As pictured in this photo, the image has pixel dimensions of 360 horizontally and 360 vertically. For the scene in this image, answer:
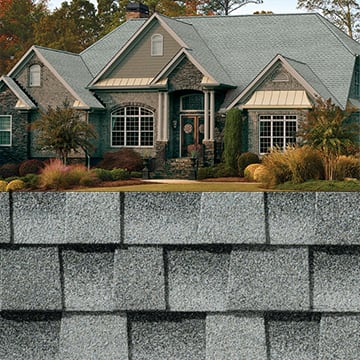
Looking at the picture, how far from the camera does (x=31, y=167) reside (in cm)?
495

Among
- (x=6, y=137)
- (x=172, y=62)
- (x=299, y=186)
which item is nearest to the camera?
(x=299, y=186)

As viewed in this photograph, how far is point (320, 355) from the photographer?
13.5ft

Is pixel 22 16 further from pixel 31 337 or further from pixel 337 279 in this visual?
pixel 337 279

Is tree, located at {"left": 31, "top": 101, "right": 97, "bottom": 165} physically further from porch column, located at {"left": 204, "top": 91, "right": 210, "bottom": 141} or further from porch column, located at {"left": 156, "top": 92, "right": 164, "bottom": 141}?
porch column, located at {"left": 156, "top": 92, "right": 164, "bottom": 141}

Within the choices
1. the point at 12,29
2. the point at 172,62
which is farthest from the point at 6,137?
the point at 172,62

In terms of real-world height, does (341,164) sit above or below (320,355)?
above

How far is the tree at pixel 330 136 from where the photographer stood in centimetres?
443

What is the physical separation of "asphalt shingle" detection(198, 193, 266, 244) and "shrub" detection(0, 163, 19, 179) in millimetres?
1337

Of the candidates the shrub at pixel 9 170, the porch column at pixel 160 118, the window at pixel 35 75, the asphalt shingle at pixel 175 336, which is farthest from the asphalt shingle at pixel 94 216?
the porch column at pixel 160 118

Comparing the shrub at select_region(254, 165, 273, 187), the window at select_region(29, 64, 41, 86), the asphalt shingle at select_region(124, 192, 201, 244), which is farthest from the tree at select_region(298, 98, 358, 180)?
the window at select_region(29, 64, 41, 86)

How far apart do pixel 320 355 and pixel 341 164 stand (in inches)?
36.7

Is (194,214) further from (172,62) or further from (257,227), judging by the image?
(172,62)

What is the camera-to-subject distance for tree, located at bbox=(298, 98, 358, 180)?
443cm

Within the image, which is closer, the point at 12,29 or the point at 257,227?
the point at 257,227
